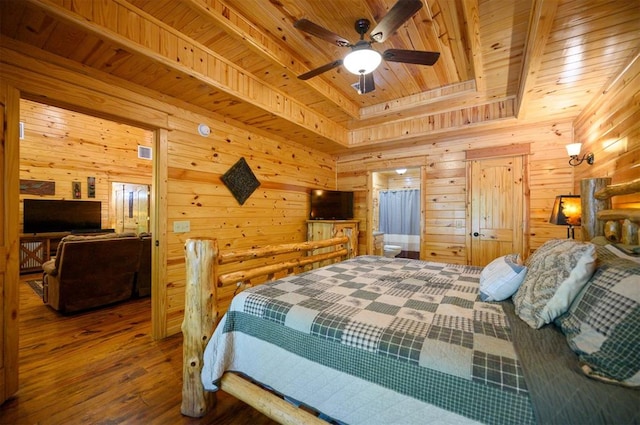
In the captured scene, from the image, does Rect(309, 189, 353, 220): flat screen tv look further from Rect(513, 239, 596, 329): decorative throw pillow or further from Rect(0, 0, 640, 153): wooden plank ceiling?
Rect(513, 239, 596, 329): decorative throw pillow

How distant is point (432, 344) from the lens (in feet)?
3.34

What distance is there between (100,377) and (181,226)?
137cm

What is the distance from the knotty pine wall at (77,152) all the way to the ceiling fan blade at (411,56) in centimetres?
545

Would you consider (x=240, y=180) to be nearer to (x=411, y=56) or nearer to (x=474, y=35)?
(x=411, y=56)

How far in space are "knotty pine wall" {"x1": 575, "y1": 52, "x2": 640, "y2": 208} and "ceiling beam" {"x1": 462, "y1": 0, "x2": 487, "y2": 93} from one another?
1030 mm

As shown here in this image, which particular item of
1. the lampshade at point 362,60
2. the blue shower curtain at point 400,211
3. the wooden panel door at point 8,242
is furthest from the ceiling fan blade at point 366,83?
the blue shower curtain at point 400,211

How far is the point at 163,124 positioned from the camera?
2.61m

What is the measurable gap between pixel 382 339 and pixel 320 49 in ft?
8.31

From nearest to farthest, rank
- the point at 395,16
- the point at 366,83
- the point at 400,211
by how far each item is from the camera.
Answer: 1. the point at 395,16
2. the point at 366,83
3. the point at 400,211

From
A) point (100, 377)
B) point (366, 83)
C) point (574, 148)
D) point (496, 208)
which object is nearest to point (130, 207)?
point (100, 377)

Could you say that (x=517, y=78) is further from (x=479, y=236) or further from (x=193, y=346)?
(x=193, y=346)

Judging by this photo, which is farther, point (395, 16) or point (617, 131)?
point (617, 131)

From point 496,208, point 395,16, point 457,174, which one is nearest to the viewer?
point 395,16

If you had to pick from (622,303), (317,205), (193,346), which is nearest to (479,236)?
(317,205)
